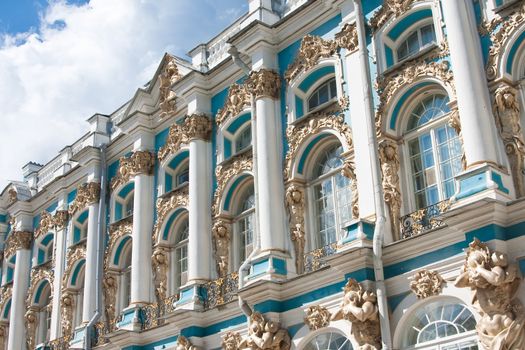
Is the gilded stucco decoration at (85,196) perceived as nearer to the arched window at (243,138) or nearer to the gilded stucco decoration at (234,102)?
the gilded stucco decoration at (234,102)

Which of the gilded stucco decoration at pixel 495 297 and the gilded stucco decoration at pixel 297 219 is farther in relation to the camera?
the gilded stucco decoration at pixel 297 219

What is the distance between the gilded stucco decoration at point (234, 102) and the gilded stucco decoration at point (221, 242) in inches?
105

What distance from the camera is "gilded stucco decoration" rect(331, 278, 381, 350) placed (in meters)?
13.8

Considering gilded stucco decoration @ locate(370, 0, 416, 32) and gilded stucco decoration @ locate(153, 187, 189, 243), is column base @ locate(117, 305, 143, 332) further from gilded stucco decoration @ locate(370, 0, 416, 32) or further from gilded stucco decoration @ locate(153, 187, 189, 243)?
gilded stucco decoration @ locate(370, 0, 416, 32)

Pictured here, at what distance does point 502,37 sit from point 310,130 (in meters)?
4.71

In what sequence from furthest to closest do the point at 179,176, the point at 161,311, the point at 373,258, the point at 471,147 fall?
the point at 179,176 → the point at 161,311 → the point at 373,258 → the point at 471,147

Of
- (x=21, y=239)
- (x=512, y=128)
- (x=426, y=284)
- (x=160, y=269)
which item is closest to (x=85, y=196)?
(x=21, y=239)

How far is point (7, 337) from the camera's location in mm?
26875

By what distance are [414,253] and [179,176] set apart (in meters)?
9.17

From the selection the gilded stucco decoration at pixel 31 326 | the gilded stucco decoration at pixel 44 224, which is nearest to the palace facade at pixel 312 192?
the gilded stucco decoration at pixel 31 326

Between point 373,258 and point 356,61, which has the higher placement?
point 356,61

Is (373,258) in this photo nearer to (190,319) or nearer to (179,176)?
(190,319)

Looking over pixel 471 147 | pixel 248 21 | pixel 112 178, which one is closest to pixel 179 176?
pixel 112 178

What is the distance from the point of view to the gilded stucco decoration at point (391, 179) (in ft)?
48.8
